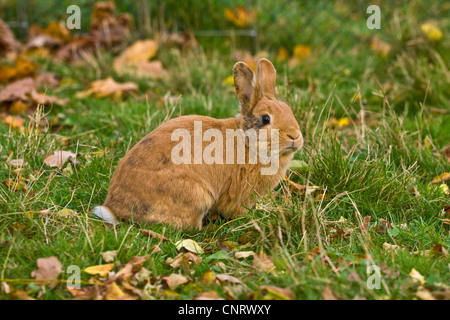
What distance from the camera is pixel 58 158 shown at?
3986mm

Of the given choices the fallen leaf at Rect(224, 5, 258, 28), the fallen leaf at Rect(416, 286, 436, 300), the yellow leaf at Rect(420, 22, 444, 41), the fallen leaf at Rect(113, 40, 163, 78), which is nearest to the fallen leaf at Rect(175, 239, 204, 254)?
the fallen leaf at Rect(416, 286, 436, 300)


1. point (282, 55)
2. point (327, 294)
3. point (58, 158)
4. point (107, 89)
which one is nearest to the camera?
point (327, 294)

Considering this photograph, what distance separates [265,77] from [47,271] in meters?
→ 1.90

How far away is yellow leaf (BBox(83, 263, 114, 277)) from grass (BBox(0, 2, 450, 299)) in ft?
0.15

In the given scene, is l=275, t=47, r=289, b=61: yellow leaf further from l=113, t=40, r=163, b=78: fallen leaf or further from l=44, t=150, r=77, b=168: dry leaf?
l=44, t=150, r=77, b=168: dry leaf

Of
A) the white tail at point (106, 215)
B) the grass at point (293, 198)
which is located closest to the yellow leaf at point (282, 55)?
the grass at point (293, 198)

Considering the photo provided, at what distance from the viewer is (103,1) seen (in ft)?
24.2

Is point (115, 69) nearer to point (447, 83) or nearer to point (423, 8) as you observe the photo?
point (447, 83)

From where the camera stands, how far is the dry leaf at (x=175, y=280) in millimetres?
2764

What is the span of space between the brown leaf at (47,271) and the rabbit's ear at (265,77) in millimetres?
1685

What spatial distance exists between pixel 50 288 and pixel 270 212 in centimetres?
131

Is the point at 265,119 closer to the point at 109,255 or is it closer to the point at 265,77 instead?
the point at 265,77

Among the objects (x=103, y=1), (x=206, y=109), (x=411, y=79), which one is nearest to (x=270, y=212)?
(x=206, y=109)

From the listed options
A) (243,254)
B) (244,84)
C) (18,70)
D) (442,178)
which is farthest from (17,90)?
(442,178)
